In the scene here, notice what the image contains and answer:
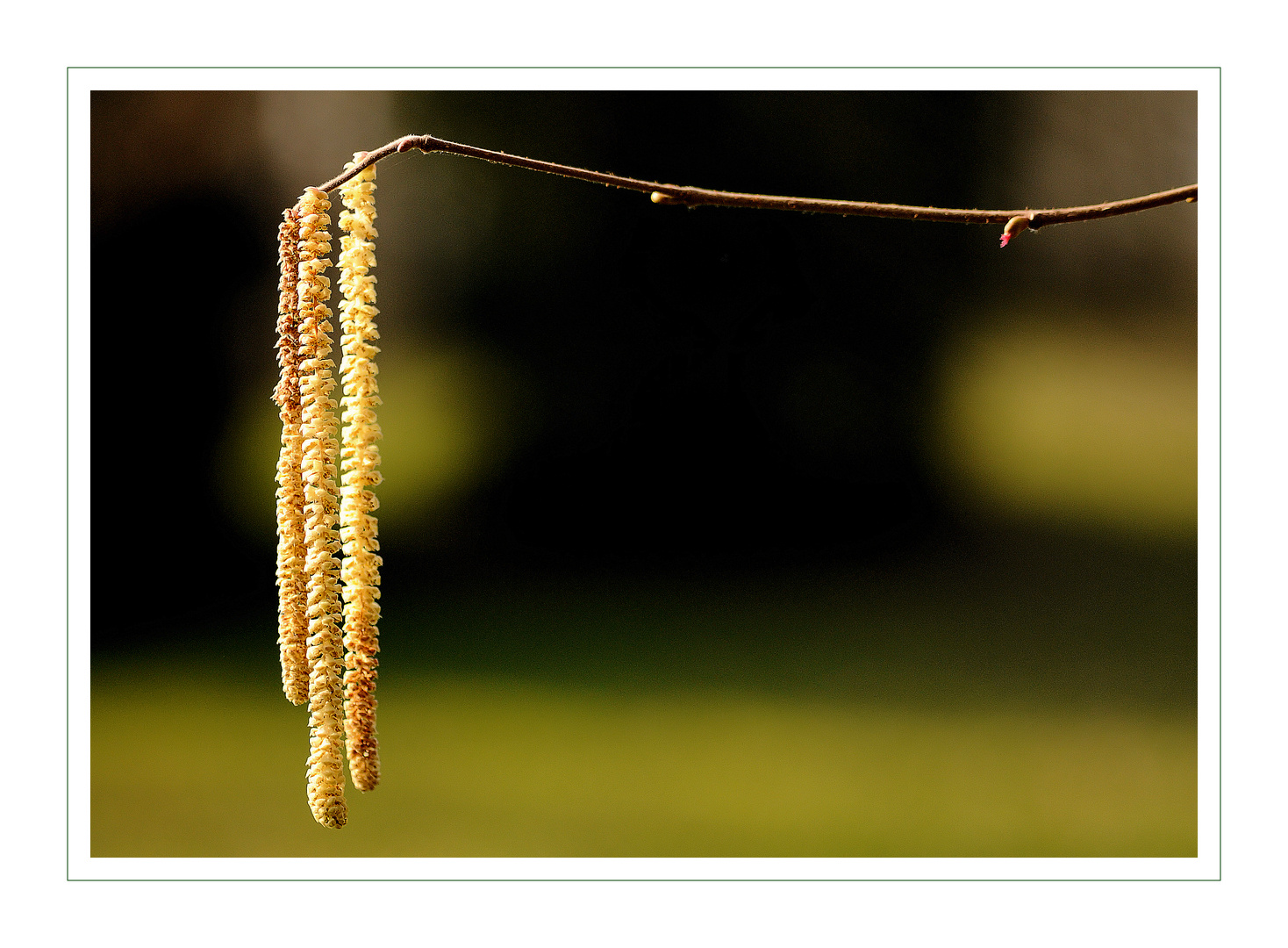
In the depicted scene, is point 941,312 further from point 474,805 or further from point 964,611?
point 474,805

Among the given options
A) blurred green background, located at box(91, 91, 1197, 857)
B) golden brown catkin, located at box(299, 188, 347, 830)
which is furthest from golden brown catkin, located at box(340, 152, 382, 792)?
blurred green background, located at box(91, 91, 1197, 857)

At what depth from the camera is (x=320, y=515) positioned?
1.38 ft

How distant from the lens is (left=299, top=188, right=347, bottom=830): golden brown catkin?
0.41 metres

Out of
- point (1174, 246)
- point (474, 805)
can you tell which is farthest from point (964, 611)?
point (474, 805)

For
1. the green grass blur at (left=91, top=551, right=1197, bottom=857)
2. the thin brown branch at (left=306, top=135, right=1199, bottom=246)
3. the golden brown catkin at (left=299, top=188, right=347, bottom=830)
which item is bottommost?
the green grass blur at (left=91, top=551, right=1197, bottom=857)

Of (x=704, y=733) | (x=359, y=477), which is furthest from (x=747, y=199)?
(x=704, y=733)

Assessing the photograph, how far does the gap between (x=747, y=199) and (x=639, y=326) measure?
2.21 ft

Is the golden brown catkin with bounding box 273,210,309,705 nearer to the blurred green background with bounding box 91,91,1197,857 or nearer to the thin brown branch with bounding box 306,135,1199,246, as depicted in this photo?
the thin brown branch with bounding box 306,135,1199,246

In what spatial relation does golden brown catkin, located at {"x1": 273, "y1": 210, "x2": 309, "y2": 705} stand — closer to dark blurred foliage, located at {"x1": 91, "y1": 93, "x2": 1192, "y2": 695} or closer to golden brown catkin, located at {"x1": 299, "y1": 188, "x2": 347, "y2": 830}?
golden brown catkin, located at {"x1": 299, "y1": 188, "x2": 347, "y2": 830}

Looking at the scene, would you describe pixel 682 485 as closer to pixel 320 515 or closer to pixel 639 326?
pixel 639 326

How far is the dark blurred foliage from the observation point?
1.02 metres

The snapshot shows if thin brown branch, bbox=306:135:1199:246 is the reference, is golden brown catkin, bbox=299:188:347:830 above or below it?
below

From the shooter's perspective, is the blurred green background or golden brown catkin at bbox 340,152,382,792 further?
the blurred green background

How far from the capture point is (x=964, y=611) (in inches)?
41.1
